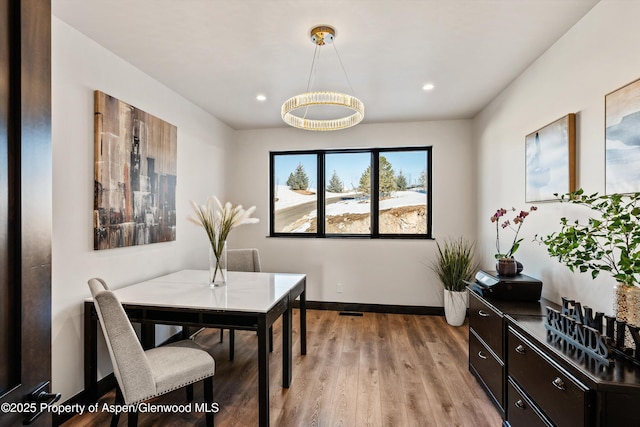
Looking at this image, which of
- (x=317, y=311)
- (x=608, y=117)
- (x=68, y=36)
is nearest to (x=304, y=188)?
(x=317, y=311)

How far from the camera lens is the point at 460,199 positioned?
4.14 m

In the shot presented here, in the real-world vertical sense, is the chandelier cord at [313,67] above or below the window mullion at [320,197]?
above

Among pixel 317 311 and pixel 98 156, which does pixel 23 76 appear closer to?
pixel 98 156

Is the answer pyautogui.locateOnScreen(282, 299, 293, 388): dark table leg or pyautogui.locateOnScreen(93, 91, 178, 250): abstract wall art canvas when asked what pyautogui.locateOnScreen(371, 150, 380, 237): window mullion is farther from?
pyautogui.locateOnScreen(93, 91, 178, 250): abstract wall art canvas

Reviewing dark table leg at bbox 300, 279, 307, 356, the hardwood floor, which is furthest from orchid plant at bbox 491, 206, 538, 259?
dark table leg at bbox 300, 279, 307, 356

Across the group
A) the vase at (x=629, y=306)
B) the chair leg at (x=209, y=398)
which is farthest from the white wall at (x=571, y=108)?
the chair leg at (x=209, y=398)

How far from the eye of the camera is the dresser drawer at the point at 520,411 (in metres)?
1.60

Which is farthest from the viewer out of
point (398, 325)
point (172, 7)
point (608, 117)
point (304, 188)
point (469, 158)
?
point (304, 188)

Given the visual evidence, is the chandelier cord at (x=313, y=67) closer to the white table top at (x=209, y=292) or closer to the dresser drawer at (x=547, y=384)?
the white table top at (x=209, y=292)

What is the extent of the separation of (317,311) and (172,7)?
367 centimetres

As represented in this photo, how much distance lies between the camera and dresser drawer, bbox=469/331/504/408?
2.07m

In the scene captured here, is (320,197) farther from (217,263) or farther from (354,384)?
(354,384)

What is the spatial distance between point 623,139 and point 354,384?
7.70 feet

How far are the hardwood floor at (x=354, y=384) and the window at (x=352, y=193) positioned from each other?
141 centimetres
